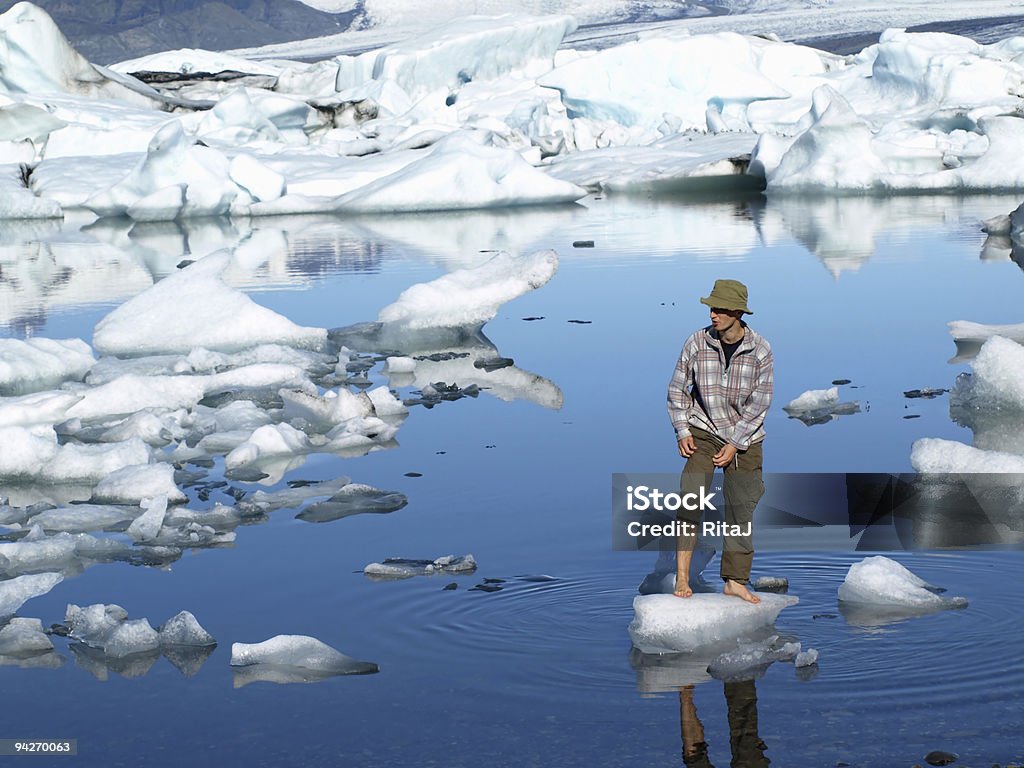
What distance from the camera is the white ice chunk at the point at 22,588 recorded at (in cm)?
480

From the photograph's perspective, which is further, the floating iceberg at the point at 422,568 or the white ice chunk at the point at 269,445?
the white ice chunk at the point at 269,445

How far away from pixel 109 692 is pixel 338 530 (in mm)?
1708

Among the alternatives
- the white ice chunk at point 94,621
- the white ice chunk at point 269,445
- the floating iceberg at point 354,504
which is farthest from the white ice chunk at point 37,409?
the white ice chunk at point 94,621

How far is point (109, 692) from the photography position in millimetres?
4070

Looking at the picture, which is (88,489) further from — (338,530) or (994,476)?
(994,476)

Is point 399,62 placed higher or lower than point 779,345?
higher

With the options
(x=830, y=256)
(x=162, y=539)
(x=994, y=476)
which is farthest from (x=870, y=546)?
(x=830, y=256)

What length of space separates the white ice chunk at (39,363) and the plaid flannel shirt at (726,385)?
566cm

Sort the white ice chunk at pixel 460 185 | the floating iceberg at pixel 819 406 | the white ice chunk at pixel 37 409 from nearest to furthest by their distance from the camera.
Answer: the floating iceberg at pixel 819 406, the white ice chunk at pixel 37 409, the white ice chunk at pixel 460 185

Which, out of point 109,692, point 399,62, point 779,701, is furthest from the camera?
point 399,62

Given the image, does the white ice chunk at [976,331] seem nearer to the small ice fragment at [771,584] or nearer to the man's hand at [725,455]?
the small ice fragment at [771,584]

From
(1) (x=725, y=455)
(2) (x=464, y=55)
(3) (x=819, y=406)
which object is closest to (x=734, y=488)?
(1) (x=725, y=455)

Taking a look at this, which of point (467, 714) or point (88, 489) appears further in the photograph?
point (88, 489)

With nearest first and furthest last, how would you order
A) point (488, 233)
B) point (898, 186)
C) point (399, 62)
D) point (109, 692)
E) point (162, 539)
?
point (109, 692) < point (162, 539) < point (488, 233) < point (898, 186) < point (399, 62)
